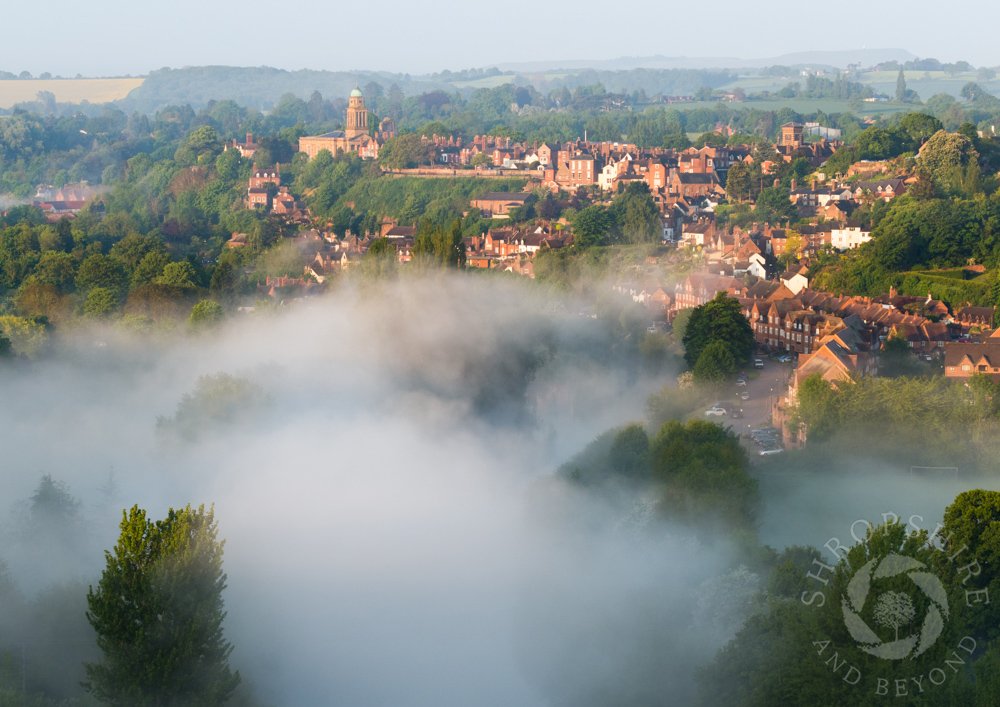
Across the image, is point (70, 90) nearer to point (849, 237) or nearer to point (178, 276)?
point (178, 276)

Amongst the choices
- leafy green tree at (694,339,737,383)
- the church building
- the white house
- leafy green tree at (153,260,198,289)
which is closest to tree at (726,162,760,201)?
the white house

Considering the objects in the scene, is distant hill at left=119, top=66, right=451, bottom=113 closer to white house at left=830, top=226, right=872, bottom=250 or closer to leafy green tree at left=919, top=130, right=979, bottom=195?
leafy green tree at left=919, top=130, right=979, bottom=195

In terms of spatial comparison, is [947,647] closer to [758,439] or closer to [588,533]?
[588,533]

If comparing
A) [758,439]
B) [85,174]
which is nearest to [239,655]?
[758,439]

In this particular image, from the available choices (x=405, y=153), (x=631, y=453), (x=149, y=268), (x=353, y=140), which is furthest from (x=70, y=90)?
(x=631, y=453)

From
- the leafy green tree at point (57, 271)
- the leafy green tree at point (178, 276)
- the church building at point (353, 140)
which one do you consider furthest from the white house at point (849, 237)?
the church building at point (353, 140)
